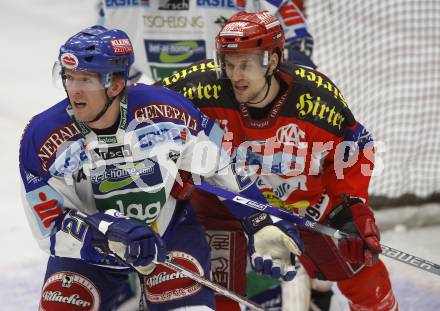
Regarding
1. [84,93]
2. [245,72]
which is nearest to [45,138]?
[84,93]

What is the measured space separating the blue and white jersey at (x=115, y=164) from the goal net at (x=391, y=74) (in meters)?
2.12

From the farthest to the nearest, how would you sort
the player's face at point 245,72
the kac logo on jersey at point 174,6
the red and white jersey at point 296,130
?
the kac logo on jersey at point 174,6 < the red and white jersey at point 296,130 < the player's face at point 245,72

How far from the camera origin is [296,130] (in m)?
3.27

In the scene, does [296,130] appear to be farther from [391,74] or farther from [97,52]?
[391,74]

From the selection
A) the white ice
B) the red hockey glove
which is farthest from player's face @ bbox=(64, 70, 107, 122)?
the white ice

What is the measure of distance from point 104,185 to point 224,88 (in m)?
0.61

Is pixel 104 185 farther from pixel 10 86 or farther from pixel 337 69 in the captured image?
pixel 10 86

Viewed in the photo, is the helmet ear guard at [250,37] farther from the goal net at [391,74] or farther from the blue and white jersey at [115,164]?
the goal net at [391,74]

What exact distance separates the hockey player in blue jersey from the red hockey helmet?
24 cm

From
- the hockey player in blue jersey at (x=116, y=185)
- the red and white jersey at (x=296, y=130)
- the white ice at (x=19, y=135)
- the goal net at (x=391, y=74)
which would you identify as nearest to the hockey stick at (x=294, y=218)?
the hockey player in blue jersey at (x=116, y=185)

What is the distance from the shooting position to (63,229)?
2.81m

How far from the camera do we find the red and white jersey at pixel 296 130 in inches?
127

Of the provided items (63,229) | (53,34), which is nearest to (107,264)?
(63,229)

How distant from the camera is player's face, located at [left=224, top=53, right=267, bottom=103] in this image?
10.2ft
